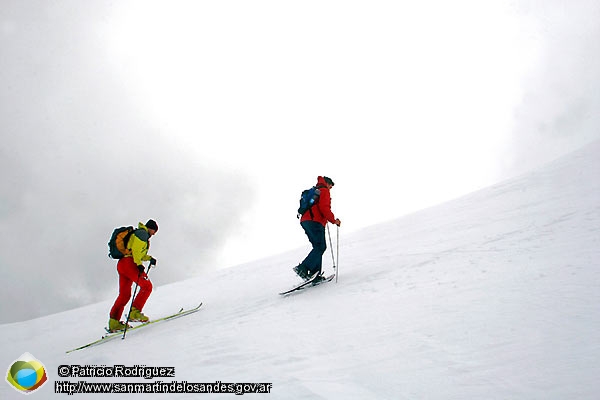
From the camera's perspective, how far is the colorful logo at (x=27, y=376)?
4.34 m

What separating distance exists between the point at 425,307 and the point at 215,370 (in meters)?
2.59

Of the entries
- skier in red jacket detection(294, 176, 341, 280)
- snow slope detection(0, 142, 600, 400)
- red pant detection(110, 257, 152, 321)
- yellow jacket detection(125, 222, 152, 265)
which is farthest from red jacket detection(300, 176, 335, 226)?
red pant detection(110, 257, 152, 321)

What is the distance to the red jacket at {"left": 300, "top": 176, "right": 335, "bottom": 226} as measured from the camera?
7848 millimetres

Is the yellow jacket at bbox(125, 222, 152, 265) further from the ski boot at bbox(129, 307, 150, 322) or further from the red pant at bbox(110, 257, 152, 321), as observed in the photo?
the ski boot at bbox(129, 307, 150, 322)

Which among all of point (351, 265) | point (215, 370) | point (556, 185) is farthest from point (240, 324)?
point (556, 185)

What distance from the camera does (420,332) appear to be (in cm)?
359

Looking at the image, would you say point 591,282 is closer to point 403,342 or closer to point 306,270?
point 403,342

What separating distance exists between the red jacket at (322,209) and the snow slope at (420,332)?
1462 millimetres

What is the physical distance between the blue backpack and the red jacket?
0.07m

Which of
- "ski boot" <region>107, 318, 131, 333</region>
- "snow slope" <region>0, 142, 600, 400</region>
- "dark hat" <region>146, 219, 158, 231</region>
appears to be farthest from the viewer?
"dark hat" <region>146, 219, 158, 231</region>

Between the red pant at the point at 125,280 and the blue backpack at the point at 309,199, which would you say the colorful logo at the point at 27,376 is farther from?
the blue backpack at the point at 309,199

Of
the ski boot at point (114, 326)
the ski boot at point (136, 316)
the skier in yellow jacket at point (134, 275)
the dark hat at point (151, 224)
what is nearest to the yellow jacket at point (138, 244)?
the skier in yellow jacket at point (134, 275)

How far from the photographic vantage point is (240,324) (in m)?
5.60

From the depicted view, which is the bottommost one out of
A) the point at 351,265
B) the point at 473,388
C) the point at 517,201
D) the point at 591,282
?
the point at 473,388
